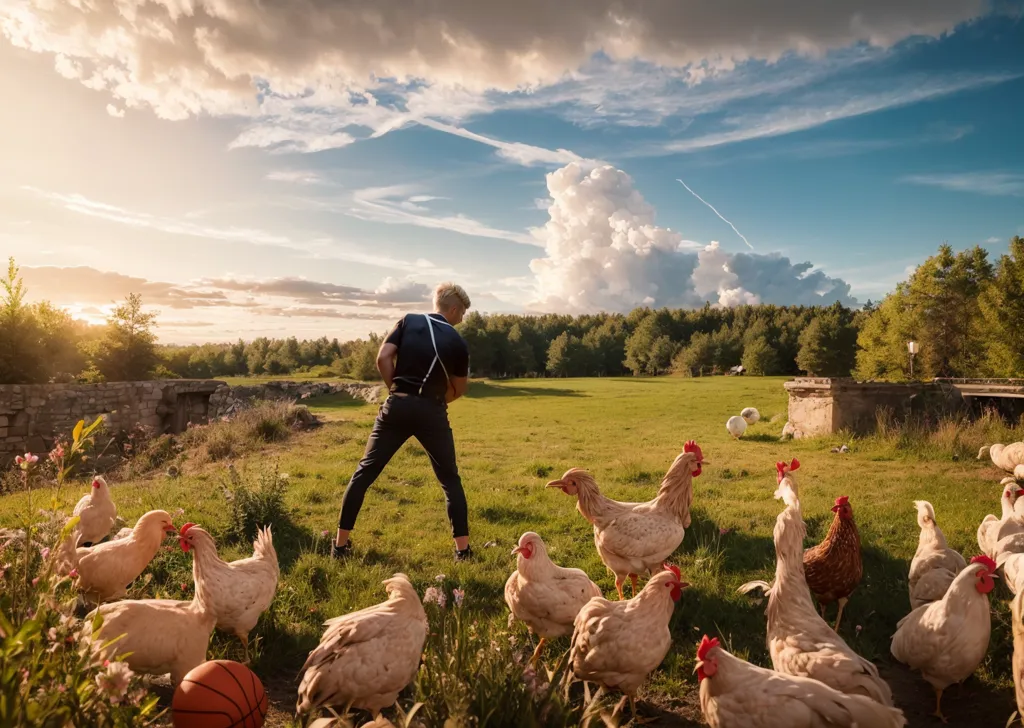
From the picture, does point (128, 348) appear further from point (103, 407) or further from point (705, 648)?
point (705, 648)

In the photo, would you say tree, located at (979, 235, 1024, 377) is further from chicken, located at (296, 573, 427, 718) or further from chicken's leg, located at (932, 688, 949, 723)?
chicken, located at (296, 573, 427, 718)

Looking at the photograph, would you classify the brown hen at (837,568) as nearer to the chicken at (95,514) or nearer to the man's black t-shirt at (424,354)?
the man's black t-shirt at (424,354)

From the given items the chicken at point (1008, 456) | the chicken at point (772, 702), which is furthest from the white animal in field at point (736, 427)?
the chicken at point (772, 702)

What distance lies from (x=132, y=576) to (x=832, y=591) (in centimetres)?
577

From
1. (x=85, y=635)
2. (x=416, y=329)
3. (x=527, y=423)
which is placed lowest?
(x=527, y=423)

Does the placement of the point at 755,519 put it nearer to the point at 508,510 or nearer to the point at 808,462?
the point at 508,510

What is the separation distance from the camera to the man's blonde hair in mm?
5832

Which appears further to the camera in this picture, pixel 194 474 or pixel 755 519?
pixel 194 474

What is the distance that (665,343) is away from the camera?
6819cm

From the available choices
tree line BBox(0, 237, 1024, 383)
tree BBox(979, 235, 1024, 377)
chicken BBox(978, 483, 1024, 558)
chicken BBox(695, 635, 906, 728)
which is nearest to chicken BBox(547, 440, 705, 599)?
chicken BBox(695, 635, 906, 728)

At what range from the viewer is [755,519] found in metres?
7.34

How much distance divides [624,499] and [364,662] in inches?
248

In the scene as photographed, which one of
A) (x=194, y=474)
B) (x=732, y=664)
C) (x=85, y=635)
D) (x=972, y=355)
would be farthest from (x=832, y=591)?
(x=972, y=355)

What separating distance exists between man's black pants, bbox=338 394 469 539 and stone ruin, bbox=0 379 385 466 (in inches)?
350
